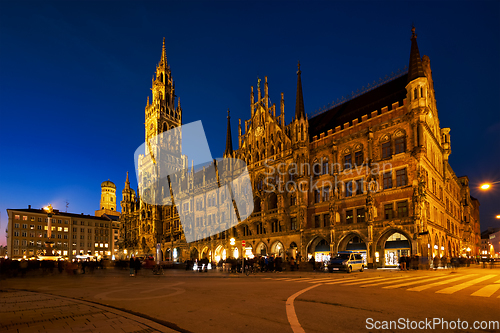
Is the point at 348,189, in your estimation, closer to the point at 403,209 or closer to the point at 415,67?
the point at 403,209

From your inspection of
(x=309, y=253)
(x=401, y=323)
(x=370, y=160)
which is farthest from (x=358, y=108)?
(x=401, y=323)

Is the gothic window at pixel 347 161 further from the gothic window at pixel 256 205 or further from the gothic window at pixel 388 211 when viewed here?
the gothic window at pixel 256 205

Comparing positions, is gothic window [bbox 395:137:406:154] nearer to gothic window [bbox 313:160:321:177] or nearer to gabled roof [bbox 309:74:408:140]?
gabled roof [bbox 309:74:408:140]

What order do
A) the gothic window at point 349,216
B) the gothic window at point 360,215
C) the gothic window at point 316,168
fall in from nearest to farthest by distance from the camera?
the gothic window at point 360,215 < the gothic window at point 349,216 < the gothic window at point 316,168

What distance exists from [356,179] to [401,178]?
17.1ft

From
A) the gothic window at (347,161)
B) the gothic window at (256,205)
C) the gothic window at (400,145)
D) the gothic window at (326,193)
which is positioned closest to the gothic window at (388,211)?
the gothic window at (400,145)

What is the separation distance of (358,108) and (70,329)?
44.1 m

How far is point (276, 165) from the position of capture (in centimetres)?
4978

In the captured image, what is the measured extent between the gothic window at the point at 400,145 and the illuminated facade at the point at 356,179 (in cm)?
12

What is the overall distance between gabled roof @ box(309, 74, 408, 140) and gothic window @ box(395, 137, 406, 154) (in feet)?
14.6

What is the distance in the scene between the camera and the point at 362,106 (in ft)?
149

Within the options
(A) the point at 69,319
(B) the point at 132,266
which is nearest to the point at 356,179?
(B) the point at 132,266

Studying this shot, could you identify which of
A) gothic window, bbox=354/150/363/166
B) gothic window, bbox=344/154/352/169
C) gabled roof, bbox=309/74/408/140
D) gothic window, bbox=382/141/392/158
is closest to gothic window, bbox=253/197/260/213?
gabled roof, bbox=309/74/408/140

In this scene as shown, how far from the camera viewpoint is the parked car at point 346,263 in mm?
27266
